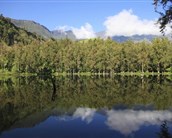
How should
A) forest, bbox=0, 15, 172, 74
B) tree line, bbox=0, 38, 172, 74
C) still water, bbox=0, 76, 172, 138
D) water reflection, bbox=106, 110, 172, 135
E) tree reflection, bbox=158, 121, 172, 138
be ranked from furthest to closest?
forest, bbox=0, 15, 172, 74, tree line, bbox=0, 38, 172, 74, water reflection, bbox=106, 110, 172, 135, still water, bbox=0, 76, 172, 138, tree reflection, bbox=158, 121, 172, 138

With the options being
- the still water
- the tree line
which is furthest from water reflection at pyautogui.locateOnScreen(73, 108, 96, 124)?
the tree line

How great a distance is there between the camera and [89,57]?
578 feet

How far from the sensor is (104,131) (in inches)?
986

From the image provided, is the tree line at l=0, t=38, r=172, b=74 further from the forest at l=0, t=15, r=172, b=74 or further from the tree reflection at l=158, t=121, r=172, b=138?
the tree reflection at l=158, t=121, r=172, b=138

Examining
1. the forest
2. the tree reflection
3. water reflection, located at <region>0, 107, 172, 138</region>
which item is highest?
the forest

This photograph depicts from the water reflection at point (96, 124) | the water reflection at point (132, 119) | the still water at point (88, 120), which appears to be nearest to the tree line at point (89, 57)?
the still water at point (88, 120)

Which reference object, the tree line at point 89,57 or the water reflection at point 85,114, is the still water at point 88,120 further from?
the tree line at point 89,57

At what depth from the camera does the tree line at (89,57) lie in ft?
531

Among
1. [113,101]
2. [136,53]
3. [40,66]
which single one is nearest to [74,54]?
[40,66]

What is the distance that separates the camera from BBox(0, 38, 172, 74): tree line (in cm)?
16175

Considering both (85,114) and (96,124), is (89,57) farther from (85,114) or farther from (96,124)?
(96,124)

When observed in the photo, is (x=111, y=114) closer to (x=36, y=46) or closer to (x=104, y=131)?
(x=104, y=131)

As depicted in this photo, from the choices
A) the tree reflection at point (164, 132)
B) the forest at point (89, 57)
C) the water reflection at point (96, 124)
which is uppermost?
the forest at point (89, 57)

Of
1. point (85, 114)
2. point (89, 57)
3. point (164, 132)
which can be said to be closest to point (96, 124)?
point (85, 114)
